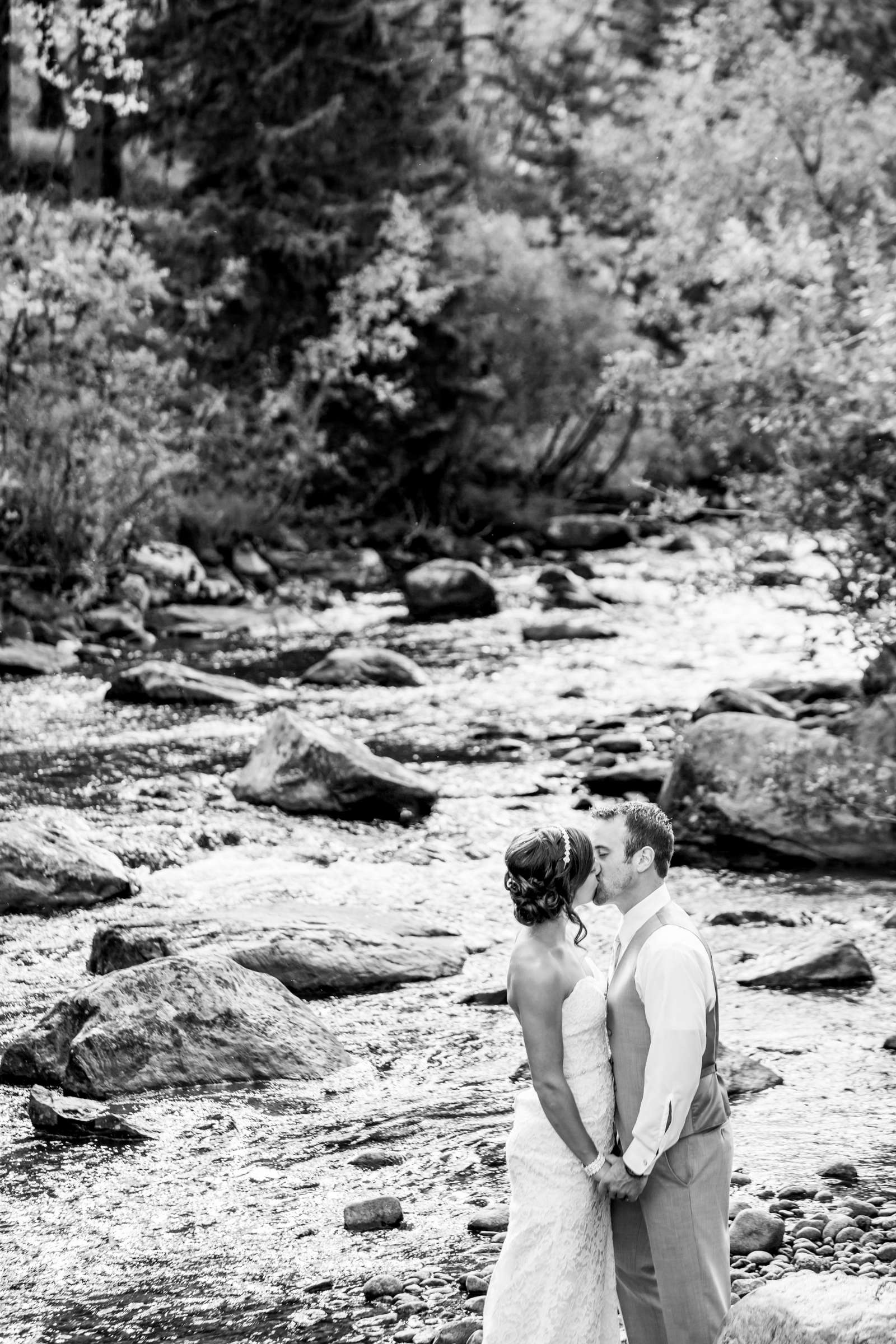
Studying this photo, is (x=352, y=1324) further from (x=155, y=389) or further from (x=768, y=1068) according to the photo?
(x=155, y=389)

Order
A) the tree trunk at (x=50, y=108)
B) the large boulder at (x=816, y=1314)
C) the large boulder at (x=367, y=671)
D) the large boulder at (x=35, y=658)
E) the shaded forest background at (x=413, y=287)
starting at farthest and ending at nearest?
the tree trunk at (x=50, y=108) → the large boulder at (x=367, y=671) → the large boulder at (x=35, y=658) → the shaded forest background at (x=413, y=287) → the large boulder at (x=816, y=1314)

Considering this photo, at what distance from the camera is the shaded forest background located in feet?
55.4

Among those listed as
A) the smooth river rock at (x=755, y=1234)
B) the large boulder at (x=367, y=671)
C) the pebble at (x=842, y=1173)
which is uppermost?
the smooth river rock at (x=755, y=1234)

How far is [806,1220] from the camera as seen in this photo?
605cm

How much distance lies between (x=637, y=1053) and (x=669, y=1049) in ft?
0.63

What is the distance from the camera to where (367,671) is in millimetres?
19547

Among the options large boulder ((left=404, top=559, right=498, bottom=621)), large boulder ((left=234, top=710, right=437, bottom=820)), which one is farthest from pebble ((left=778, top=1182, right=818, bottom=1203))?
large boulder ((left=404, top=559, right=498, bottom=621))

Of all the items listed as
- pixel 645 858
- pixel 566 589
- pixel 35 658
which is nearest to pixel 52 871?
pixel 645 858

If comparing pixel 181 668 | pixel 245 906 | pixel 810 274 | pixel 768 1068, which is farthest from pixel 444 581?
pixel 768 1068

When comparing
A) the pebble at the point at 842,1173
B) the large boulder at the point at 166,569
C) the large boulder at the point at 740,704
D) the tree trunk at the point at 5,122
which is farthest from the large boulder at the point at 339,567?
the pebble at the point at 842,1173

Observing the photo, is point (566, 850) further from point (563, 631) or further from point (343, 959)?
point (563, 631)

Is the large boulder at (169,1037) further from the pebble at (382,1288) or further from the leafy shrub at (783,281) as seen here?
the leafy shrub at (783,281)

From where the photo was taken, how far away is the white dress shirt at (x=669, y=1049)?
4.19 m

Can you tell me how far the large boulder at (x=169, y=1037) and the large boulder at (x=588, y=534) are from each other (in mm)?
26643
